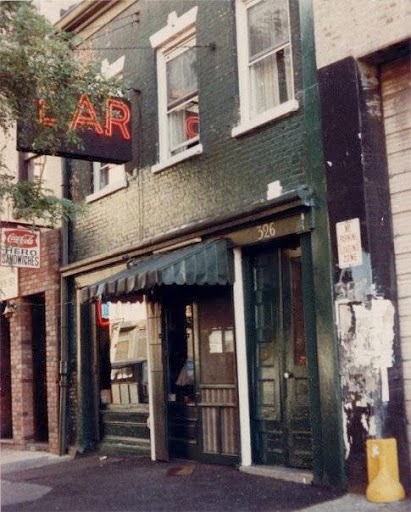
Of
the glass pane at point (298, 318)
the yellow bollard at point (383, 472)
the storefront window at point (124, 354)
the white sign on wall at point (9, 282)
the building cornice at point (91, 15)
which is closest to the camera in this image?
the yellow bollard at point (383, 472)

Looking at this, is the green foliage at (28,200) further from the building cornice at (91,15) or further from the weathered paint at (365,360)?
the building cornice at (91,15)

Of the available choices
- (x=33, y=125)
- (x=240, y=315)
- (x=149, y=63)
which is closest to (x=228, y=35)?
(x=149, y=63)

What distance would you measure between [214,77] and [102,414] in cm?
552

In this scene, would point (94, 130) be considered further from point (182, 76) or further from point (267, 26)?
point (267, 26)

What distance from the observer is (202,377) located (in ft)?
30.7

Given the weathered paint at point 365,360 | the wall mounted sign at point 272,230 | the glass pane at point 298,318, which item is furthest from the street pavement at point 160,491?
the wall mounted sign at point 272,230

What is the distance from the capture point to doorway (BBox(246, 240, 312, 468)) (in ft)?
26.3

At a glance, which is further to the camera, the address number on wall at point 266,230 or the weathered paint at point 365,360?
the address number on wall at point 266,230

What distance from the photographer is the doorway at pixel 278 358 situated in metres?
8.01

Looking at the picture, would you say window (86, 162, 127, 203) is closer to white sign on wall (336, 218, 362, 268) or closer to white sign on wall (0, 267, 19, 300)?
white sign on wall (0, 267, 19, 300)

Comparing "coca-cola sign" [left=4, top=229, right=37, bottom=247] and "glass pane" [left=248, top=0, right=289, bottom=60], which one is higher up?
"glass pane" [left=248, top=0, right=289, bottom=60]

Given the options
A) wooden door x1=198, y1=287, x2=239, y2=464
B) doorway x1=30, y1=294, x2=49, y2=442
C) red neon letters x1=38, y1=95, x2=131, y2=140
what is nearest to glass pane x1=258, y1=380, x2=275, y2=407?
wooden door x1=198, y1=287, x2=239, y2=464

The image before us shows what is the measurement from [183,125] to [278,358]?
3.77 meters

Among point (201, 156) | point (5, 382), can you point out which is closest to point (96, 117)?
point (201, 156)
